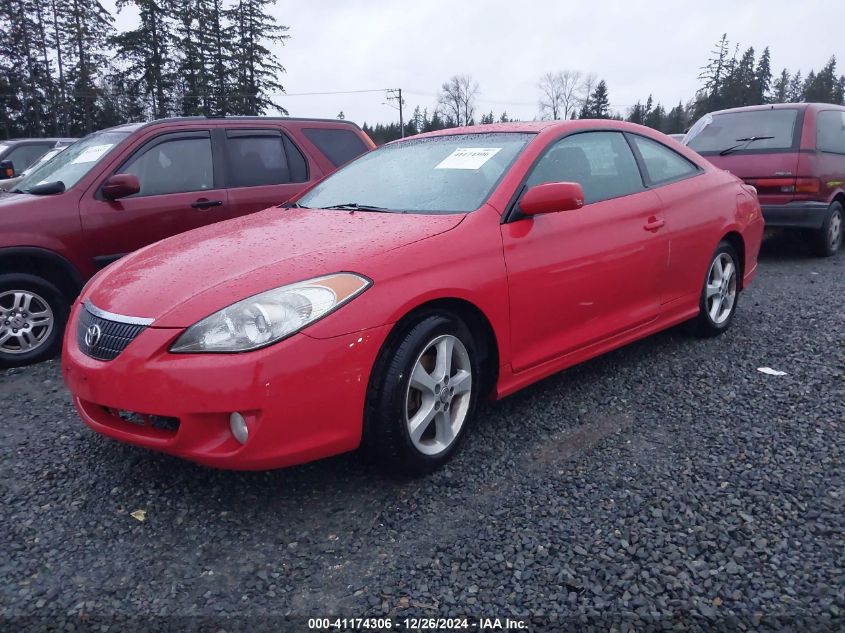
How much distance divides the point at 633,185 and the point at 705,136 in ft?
16.3

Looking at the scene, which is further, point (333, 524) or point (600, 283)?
point (600, 283)

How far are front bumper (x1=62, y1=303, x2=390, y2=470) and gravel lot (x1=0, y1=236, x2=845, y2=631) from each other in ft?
1.06

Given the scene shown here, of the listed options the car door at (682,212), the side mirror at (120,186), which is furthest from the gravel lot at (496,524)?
the side mirror at (120,186)

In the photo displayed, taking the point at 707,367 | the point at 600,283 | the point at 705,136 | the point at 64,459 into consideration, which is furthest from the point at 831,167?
the point at 64,459

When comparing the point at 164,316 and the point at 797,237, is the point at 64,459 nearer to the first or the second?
the point at 164,316

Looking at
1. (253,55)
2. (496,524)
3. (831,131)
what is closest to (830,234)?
(831,131)

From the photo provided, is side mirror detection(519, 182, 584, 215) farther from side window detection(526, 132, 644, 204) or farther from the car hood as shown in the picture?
the car hood

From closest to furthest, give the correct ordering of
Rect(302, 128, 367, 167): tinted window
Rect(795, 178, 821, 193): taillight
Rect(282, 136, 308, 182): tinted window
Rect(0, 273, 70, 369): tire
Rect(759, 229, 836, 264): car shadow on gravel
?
1. Rect(0, 273, 70, 369): tire
2. Rect(282, 136, 308, 182): tinted window
3. Rect(302, 128, 367, 167): tinted window
4. Rect(795, 178, 821, 193): taillight
5. Rect(759, 229, 836, 264): car shadow on gravel

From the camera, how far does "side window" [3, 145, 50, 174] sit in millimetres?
10047

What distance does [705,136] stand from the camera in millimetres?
8102

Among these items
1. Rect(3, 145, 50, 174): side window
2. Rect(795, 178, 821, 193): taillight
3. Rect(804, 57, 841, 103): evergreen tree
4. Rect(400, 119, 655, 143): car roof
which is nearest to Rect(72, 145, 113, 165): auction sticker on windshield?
Rect(400, 119, 655, 143): car roof

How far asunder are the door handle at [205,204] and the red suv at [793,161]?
5573mm

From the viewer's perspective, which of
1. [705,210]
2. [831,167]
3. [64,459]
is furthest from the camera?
[831,167]

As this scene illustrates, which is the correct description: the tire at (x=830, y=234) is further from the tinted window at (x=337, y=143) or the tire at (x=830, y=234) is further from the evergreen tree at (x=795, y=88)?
the evergreen tree at (x=795, y=88)
